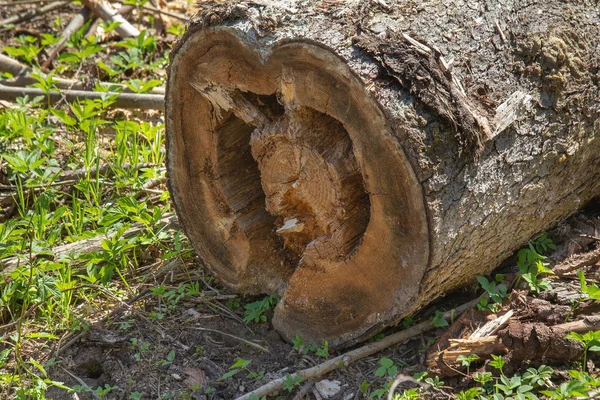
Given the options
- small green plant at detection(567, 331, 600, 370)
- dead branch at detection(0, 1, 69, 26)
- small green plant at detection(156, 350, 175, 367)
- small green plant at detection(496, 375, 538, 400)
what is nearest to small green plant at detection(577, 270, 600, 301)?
small green plant at detection(567, 331, 600, 370)

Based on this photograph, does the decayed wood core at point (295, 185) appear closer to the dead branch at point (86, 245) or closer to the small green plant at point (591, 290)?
the dead branch at point (86, 245)

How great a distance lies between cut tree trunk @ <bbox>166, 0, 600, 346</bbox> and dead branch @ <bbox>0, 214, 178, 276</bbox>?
0.47m

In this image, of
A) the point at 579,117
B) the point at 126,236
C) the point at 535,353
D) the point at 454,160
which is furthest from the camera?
the point at 126,236

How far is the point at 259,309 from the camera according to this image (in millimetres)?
2848

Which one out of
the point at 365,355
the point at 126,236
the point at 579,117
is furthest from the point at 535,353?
the point at 126,236

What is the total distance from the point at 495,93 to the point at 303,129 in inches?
24.5

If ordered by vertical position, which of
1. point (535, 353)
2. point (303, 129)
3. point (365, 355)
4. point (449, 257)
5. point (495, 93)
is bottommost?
point (365, 355)

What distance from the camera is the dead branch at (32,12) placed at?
17.4 feet

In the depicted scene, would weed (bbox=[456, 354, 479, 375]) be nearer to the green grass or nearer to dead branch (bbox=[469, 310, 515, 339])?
dead branch (bbox=[469, 310, 515, 339])

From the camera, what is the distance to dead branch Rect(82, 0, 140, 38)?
4.92 metres

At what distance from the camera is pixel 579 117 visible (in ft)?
8.27

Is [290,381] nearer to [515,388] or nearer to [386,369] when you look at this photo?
[386,369]

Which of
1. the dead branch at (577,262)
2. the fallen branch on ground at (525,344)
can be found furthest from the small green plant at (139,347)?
the dead branch at (577,262)

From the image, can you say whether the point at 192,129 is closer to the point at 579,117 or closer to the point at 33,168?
the point at 33,168
